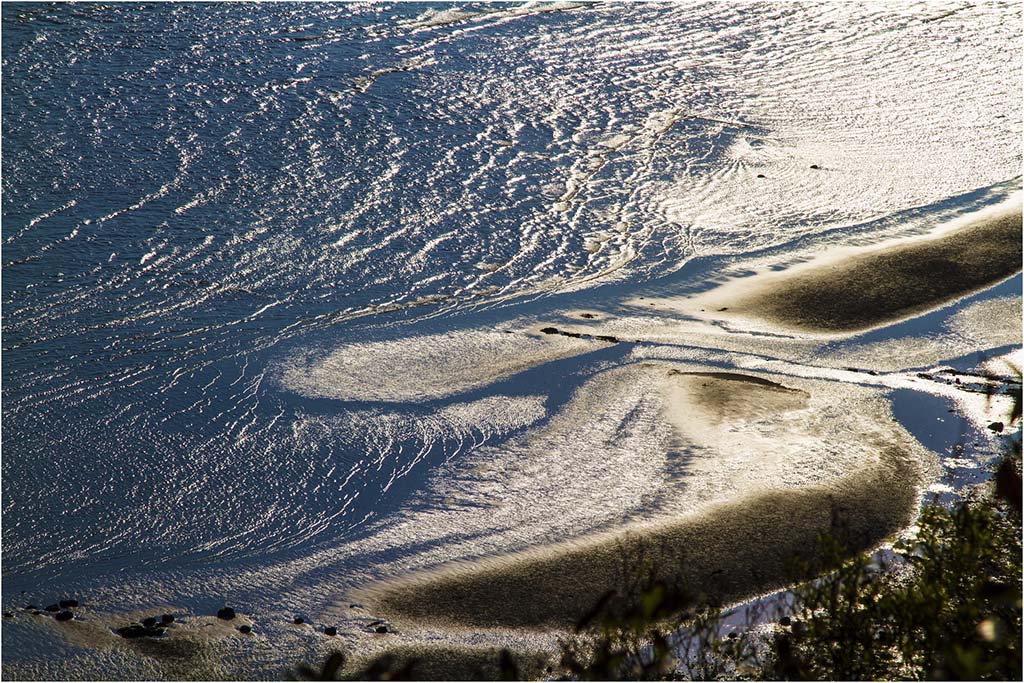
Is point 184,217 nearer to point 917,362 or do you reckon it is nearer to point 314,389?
point 314,389

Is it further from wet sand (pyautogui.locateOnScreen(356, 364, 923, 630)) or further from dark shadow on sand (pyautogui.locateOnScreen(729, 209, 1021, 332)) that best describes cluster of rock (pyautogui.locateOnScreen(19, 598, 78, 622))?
dark shadow on sand (pyautogui.locateOnScreen(729, 209, 1021, 332))

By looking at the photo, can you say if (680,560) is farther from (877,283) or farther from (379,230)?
(379,230)

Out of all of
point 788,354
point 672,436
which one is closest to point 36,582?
point 672,436

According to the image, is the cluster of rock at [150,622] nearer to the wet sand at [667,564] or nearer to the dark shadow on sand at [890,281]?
the wet sand at [667,564]

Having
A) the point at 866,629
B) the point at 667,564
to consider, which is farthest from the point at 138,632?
the point at 866,629

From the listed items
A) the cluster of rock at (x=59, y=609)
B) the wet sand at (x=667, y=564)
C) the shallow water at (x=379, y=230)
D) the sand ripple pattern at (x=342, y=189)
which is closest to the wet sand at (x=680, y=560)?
the wet sand at (x=667, y=564)

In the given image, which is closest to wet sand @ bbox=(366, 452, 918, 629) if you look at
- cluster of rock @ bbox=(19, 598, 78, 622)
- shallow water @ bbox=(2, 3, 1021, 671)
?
shallow water @ bbox=(2, 3, 1021, 671)
